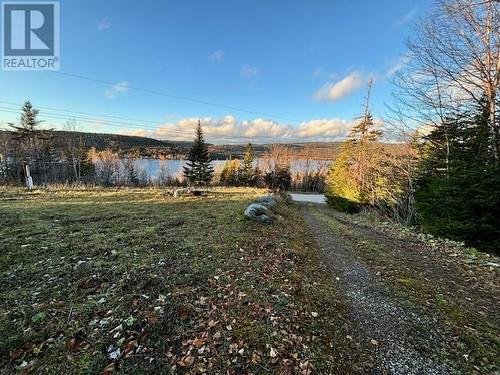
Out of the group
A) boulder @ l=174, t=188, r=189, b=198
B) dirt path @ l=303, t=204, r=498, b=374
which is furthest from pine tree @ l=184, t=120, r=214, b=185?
dirt path @ l=303, t=204, r=498, b=374

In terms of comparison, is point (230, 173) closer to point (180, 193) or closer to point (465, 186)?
point (180, 193)

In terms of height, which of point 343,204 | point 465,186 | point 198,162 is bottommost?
point 343,204

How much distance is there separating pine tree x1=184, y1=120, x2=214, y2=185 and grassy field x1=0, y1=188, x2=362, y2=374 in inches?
1227

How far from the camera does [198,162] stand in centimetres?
3747

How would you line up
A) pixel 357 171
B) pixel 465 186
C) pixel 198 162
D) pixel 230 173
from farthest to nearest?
pixel 230 173, pixel 198 162, pixel 357 171, pixel 465 186

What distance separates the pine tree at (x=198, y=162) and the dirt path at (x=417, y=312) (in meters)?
33.0

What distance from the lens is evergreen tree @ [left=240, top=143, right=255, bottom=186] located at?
140ft

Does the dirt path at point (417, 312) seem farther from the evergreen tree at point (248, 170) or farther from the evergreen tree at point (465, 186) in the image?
the evergreen tree at point (248, 170)

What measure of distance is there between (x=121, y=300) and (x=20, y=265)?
260 centimetres

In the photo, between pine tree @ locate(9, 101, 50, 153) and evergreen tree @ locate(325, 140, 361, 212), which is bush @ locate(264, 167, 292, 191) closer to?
evergreen tree @ locate(325, 140, 361, 212)

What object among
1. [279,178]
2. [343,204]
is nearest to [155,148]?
[279,178]

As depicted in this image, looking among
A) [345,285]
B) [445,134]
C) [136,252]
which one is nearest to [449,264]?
[345,285]

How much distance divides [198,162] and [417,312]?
35736mm

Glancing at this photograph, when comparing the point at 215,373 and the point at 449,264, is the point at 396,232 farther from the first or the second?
the point at 215,373
